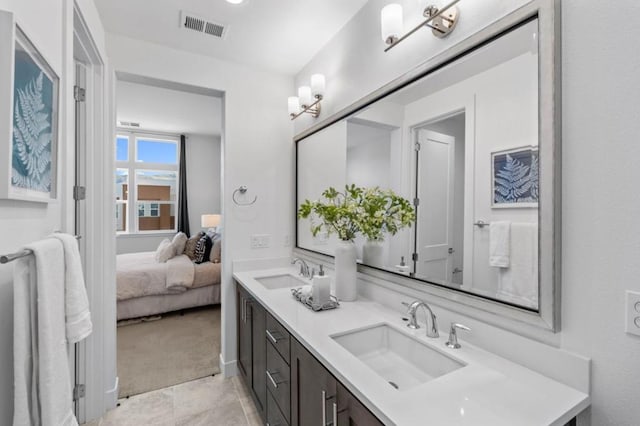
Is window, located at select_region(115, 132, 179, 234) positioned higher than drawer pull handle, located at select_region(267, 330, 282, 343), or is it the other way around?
window, located at select_region(115, 132, 179, 234)

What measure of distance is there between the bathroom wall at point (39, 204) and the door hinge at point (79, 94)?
0.57 m

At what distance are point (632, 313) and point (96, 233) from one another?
2.59 m

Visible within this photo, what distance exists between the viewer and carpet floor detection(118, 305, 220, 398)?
242 cm

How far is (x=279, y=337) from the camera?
152 cm

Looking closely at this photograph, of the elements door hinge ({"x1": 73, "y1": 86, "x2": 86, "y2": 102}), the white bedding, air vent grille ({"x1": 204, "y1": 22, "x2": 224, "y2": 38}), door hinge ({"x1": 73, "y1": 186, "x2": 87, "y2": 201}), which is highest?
air vent grille ({"x1": 204, "y1": 22, "x2": 224, "y2": 38})

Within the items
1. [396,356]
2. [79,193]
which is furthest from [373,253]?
[79,193]

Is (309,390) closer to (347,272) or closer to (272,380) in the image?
(272,380)

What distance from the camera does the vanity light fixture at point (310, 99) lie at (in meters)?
2.15

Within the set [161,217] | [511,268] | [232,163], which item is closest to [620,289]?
[511,268]

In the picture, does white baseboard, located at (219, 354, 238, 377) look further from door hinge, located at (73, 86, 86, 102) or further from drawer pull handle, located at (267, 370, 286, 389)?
door hinge, located at (73, 86, 86, 102)

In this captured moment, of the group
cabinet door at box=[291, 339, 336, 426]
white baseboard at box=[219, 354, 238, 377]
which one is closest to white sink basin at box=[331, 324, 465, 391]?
cabinet door at box=[291, 339, 336, 426]

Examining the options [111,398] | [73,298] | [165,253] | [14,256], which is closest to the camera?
[14,256]

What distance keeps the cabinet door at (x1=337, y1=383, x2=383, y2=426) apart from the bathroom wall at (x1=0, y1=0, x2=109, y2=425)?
961 mm

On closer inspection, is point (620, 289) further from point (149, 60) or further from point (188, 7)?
point (149, 60)
